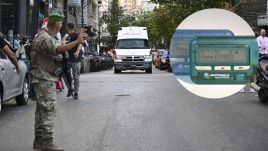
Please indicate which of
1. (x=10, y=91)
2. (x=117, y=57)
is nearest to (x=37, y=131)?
(x=10, y=91)

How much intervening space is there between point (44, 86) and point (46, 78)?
0.34ft

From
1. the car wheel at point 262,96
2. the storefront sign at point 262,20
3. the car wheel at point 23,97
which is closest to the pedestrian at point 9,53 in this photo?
the car wheel at point 23,97

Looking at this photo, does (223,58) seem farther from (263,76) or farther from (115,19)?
(115,19)

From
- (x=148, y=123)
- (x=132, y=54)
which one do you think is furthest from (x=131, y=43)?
(x=148, y=123)

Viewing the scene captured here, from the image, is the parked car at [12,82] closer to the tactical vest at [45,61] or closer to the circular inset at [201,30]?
the tactical vest at [45,61]

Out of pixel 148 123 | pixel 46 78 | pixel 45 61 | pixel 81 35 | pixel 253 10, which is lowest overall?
pixel 148 123

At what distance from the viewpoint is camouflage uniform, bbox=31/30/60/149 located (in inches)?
278

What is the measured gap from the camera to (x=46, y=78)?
7.11m

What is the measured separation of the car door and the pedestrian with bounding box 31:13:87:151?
433 cm

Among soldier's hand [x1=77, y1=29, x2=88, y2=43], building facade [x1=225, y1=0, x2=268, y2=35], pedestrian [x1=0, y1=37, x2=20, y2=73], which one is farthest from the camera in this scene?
building facade [x1=225, y1=0, x2=268, y2=35]

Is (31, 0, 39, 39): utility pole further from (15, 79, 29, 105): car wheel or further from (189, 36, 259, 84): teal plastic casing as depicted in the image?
(189, 36, 259, 84): teal plastic casing

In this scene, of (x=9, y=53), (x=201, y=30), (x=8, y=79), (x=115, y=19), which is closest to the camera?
(x=201, y=30)

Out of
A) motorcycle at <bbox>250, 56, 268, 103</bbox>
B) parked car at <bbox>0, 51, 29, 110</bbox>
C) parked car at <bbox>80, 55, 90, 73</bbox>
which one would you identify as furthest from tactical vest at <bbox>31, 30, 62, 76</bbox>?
parked car at <bbox>80, 55, 90, 73</bbox>

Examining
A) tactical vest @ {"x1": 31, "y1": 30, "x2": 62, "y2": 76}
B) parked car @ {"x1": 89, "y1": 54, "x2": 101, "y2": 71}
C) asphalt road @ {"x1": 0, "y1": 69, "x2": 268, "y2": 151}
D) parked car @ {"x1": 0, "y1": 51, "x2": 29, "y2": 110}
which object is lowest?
parked car @ {"x1": 89, "y1": 54, "x2": 101, "y2": 71}
